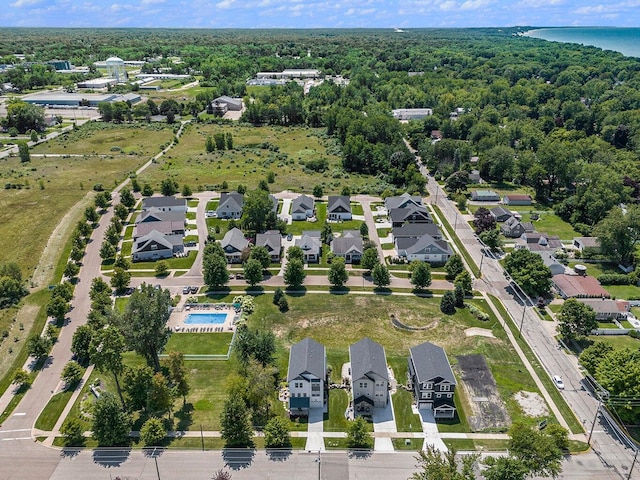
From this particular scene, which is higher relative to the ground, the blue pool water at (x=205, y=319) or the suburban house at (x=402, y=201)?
the suburban house at (x=402, y=201)

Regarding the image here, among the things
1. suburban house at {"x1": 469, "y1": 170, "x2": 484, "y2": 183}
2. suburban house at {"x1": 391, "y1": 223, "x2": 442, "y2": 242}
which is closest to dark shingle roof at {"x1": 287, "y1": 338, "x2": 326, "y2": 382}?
suburban house at {"x1": 391, "y1": 223, "x2": 442, "y2": 242}

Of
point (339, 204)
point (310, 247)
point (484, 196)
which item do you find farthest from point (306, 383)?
point (484, 196)

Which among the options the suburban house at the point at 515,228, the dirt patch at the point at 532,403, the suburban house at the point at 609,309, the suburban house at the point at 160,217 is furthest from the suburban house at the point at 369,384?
the suburban house at the point at 160,217

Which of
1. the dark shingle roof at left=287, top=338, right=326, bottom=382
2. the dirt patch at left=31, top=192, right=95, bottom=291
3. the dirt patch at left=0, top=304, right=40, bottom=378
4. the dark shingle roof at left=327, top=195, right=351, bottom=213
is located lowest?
the dirt patch at left=0, top=304, right=40, bottom=378

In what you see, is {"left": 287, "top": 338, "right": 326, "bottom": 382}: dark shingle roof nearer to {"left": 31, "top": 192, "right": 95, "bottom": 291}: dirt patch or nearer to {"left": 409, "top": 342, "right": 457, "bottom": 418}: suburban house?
{"left": 409, "top": 342, "right": 457, "bottom": 418}: suburban house

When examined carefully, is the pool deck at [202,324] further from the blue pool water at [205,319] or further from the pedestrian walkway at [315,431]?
the pedestrian walkway at [315,431]

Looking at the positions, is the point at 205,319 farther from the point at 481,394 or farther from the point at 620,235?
the point at 620,235
